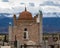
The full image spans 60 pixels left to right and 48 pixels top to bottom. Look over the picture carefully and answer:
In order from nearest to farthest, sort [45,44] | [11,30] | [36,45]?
[45,44] < [36,45] < [11,30]

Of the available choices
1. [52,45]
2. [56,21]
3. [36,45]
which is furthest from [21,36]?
[56,21]

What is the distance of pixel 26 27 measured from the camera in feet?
107

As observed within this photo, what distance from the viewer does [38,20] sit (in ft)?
108

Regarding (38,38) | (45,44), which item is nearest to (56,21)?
(38,38)

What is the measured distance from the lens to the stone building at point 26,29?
32.4 metres

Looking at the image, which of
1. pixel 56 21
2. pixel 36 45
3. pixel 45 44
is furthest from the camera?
pixel 56 21

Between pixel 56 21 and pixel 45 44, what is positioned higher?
pixel 45 44

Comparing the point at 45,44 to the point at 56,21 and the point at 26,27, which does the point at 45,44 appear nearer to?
the point at 26,27

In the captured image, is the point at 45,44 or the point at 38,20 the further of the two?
the point at 38,20

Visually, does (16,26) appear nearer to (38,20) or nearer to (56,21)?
(38,20)

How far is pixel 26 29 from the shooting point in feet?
108

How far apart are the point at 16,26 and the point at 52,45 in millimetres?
5768

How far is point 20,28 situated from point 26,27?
608mm

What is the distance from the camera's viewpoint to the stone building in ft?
106
